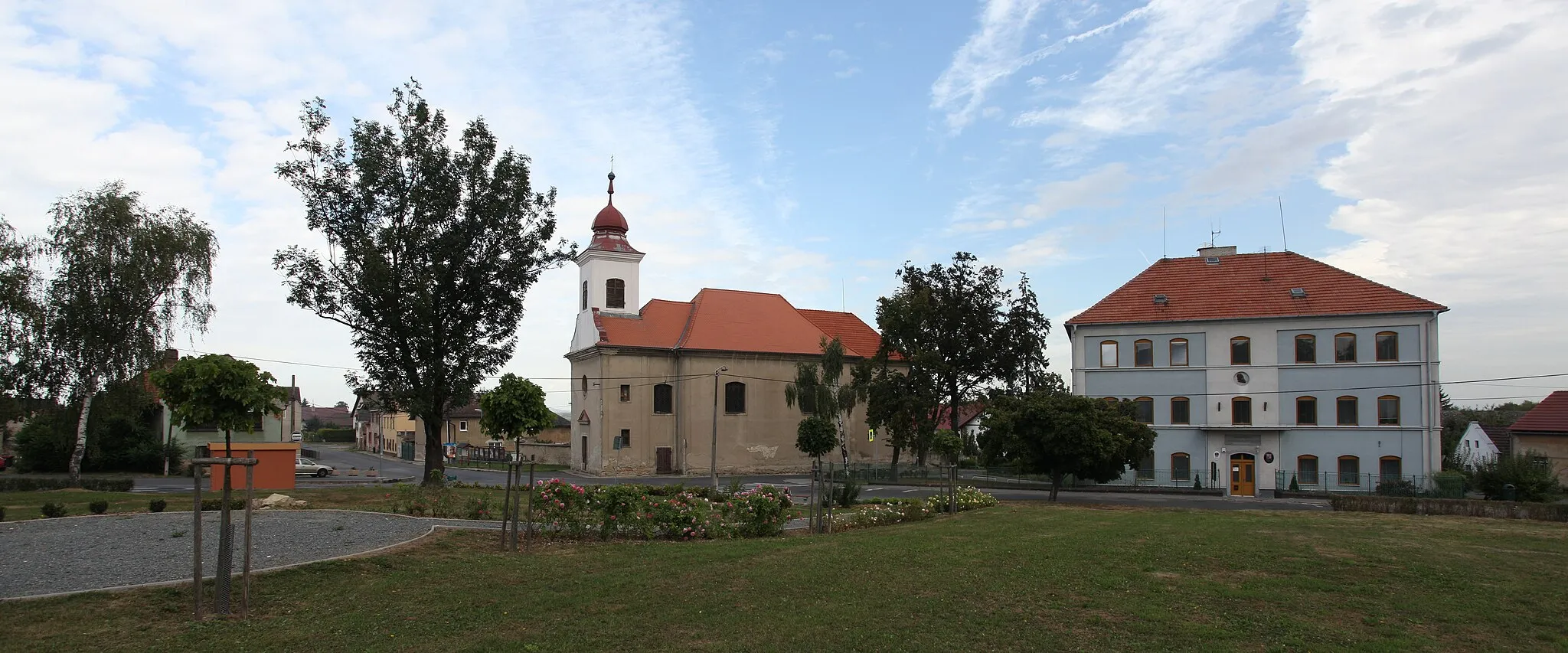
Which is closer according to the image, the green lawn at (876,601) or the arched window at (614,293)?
the green lawn at (876,601)

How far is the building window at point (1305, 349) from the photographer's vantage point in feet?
137

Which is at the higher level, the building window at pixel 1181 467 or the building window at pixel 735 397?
the building window at pixel 735 397

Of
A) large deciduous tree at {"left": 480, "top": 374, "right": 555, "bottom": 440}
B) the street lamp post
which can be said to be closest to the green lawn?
large deciduous tree at {"left": 480, "top": 374, "right": 555, "bottom": 440}

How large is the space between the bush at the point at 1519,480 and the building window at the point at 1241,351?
31.6ft

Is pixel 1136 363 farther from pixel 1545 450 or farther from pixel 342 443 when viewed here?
pixel 342 443

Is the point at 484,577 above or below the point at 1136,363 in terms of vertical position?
below

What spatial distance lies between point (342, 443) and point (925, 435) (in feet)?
314

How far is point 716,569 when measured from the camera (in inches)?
486

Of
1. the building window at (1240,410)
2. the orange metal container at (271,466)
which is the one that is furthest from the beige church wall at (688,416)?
the building window at (1240,410)

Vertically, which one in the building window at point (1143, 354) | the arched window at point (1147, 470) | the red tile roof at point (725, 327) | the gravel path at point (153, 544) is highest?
the red tile roof at point (725, 327)

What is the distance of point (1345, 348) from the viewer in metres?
41.3

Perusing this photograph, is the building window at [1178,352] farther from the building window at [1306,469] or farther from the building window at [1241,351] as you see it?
the building window at [1306,469]

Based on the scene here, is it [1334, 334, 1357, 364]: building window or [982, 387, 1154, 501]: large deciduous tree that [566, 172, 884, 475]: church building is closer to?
Result: [982, 387, 1154, 501]: large deciduous tree

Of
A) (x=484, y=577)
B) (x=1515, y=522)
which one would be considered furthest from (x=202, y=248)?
(x=1515, y=522)
